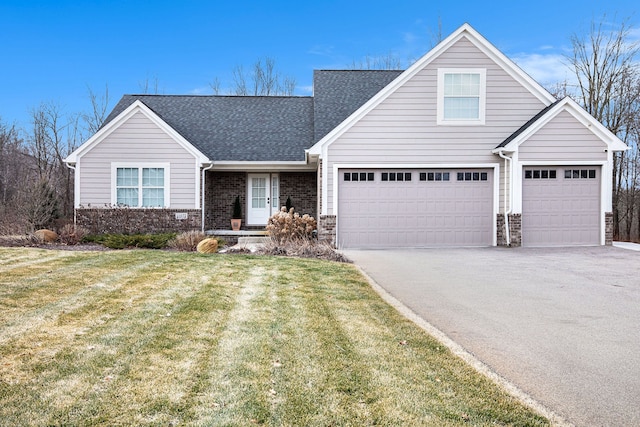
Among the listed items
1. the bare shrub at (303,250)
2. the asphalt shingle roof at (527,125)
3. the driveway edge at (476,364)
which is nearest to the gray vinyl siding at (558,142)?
the asphalt shingle roof at (527,125)

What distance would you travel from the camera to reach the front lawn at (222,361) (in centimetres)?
369

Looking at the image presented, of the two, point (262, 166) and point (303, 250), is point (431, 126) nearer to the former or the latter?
point (303, 250)

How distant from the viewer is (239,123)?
21.3 meters

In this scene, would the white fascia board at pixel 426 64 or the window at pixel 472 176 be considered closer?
the white fascia board at pixel 426 64

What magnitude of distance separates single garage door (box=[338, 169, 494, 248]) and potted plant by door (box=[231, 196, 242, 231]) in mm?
5169

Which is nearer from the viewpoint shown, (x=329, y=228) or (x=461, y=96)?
(x=329, y=228)

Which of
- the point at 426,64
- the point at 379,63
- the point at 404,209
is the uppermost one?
the point at 379,63

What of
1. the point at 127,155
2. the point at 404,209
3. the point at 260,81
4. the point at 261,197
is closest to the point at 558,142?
the point at 404,209

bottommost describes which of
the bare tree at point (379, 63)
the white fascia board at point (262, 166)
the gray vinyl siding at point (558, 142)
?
the white fascia board at point (262, 166)

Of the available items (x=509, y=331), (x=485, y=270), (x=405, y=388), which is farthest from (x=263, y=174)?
(x=405, y=388)

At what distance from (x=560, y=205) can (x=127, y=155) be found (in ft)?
47.5

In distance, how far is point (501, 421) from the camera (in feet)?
11.9

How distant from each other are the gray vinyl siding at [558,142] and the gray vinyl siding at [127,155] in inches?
451

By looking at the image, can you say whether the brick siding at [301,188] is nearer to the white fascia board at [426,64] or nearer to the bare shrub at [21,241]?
the white fascia board at [426,64]
